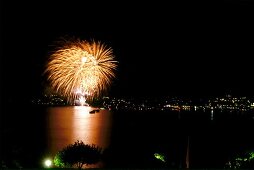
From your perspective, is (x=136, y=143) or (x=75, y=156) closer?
(x=75, y=156)

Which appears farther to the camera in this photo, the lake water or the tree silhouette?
the lake water

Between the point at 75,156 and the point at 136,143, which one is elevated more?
the point at 75,156

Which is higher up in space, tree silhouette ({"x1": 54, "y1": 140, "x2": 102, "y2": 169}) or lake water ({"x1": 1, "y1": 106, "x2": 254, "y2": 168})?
tree silhouette ({"x1": 54, "y1": 140, "x2": 102, "y2": 169})

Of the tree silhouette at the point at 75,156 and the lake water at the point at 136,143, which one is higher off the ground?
the tree silhouette at the point at 75,156

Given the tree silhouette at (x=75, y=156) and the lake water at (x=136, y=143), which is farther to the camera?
the lake water at (x=136, y=143)

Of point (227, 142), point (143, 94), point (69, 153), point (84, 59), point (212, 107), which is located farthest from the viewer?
point (212, 107)

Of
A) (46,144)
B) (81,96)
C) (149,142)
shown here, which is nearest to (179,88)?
(149,142)

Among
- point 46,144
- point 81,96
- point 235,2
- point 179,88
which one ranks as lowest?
Result: point 46,144

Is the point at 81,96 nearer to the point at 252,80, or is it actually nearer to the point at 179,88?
the point at 179,88

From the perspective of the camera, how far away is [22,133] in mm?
48156

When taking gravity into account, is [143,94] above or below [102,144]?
A: above

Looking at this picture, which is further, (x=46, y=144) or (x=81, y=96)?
(x=46, y=144)

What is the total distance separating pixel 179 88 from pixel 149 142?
2110 centimetres

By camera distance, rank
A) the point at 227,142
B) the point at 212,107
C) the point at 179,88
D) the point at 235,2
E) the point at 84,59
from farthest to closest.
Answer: the point at 212,107
the point at 179,88
the point at 227,142
the point at 84,59
the point at 235,2
